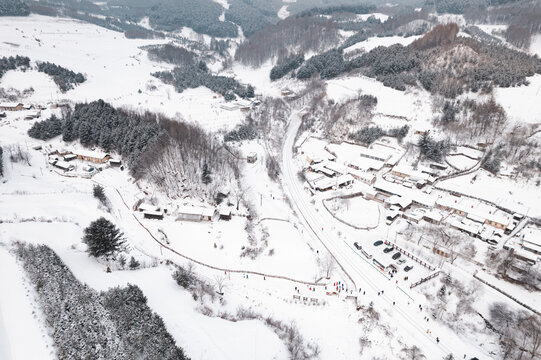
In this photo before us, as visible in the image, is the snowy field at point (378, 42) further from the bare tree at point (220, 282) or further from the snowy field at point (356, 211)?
the bare tree at point (220, 282)

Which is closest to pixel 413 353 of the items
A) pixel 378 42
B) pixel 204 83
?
pixel 204 83

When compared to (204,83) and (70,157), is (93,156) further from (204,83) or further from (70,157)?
(204,83)

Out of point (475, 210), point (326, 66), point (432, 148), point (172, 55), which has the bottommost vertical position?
point (475, 210)

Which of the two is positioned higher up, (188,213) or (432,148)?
(432,148)

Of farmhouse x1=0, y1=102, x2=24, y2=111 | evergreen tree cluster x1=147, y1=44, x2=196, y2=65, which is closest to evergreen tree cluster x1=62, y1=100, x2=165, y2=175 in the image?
farmhouse x1=0, y1=102, x2=24, y2=111

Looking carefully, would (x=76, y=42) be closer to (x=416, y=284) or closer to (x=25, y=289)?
(x=25, y=289)

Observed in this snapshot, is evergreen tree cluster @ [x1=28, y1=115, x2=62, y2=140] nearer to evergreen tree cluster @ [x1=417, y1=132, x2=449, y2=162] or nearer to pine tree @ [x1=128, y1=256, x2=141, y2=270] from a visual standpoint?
pine tree @ [x1=128, y1=256, x2=141, y2=270]

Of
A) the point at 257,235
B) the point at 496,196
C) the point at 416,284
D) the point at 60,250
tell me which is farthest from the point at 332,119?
the point at 60,250
